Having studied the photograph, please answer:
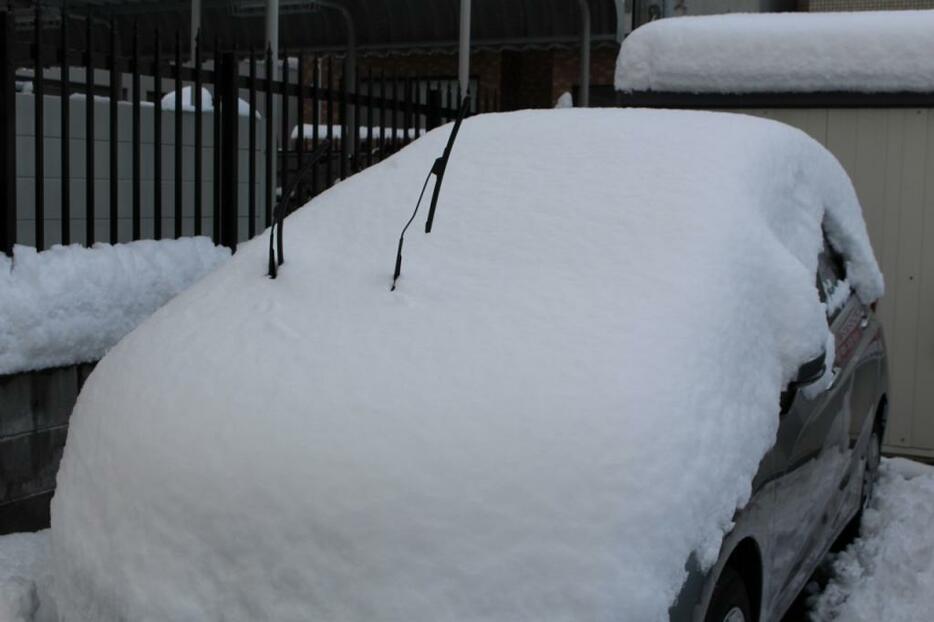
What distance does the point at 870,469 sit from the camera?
493 centimetres

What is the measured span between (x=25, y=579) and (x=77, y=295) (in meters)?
1.63

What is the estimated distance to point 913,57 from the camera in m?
5.77

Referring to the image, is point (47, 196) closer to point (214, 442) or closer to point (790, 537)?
point (214, 442)

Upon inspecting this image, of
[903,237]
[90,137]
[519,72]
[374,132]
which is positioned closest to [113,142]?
[90,137]

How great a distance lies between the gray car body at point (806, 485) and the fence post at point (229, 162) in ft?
10.4

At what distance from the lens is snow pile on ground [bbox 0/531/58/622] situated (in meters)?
2.89

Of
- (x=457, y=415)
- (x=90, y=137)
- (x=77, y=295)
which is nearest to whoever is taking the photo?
(x=457, y=415)

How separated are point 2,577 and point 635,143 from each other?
8.00 feet

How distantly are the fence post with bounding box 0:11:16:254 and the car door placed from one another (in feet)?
10.5

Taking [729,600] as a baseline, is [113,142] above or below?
above

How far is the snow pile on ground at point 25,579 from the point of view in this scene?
9.48 ft

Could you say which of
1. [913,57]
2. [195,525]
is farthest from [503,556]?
[913,57]

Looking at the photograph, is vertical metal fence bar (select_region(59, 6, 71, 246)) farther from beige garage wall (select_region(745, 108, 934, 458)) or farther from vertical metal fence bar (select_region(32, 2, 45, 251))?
beige garage wall (select_region(745, 108, 934, 458))

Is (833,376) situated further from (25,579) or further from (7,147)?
(7,147)
